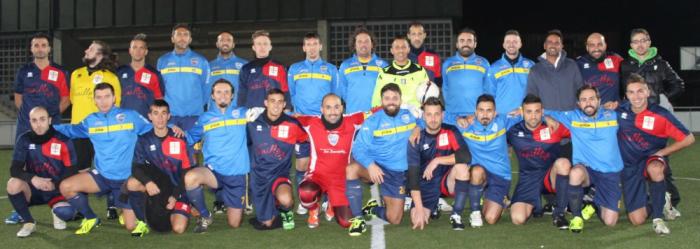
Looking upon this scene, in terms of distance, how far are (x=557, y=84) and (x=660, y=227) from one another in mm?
1921

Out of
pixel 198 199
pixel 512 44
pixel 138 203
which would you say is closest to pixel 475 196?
pixel 512 44

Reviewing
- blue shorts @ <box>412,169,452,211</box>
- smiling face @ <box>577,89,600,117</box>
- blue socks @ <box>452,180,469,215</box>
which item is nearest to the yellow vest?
blue shorts @ <box>412,169,452,211</box>

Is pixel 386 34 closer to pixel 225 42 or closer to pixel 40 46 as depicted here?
pixel 225 42

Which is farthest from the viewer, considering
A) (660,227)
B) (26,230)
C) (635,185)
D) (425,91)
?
(425,91)

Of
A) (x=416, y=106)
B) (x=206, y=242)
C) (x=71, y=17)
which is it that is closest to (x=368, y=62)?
(x=416, y=106)

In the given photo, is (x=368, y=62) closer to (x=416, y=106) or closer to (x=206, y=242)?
(x=416, y=106)

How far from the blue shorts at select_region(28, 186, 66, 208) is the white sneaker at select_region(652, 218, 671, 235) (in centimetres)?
463

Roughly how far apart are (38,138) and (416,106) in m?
3.19

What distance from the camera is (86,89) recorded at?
6629mm

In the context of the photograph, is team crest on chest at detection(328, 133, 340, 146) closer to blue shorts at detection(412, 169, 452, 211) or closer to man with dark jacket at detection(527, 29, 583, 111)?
blue shorts at detection(412, 169, 452, 211)

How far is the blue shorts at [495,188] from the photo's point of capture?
5.67 m

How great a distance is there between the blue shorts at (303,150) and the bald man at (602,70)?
286cm

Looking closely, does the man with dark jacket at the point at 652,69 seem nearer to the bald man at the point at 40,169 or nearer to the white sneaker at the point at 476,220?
the white sneaker at the point at 476,220

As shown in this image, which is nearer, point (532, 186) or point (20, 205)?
point (20, 205)
